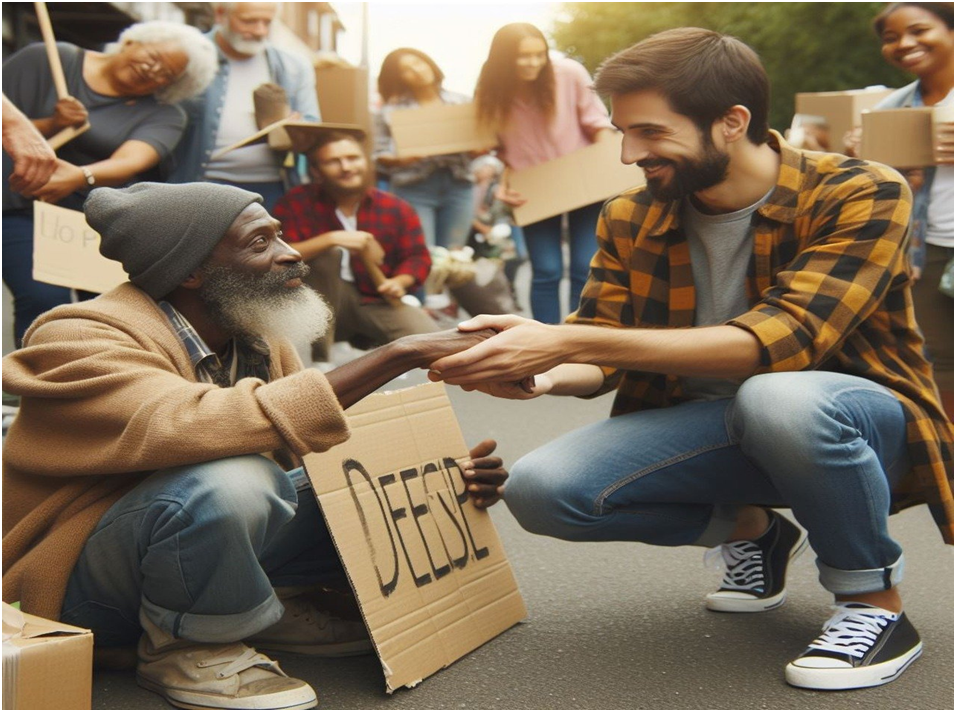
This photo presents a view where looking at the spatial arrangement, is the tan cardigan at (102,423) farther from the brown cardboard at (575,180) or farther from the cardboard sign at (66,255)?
the brown cardboard at (575,180)

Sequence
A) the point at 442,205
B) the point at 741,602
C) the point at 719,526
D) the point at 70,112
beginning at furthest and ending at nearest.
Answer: the point at 442,205 < the point at 70,112 < the point at 741,602 < the point at 719,526

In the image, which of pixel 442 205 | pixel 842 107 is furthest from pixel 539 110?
pixel 842 107

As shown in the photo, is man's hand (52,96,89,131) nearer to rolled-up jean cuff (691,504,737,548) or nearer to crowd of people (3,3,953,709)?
crowd of people (3,3,953,709)

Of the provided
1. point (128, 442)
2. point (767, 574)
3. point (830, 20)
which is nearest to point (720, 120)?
point (767, 574)

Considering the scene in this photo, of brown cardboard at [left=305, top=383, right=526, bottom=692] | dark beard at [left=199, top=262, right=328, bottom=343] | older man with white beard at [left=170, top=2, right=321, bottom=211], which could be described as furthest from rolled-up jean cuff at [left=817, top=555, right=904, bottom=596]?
older man with white beard at [left=170, top=2, right=321, bottom=211]

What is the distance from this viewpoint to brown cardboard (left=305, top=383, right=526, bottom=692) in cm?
299

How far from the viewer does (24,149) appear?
15.0 feet

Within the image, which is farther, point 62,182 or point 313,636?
point 62,182

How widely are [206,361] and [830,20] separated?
2482cm

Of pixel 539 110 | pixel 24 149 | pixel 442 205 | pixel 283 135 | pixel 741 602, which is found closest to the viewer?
pixel 741 602

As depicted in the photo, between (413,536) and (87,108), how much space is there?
2.87m

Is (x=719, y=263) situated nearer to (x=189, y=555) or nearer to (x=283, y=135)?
(x=189, y=555)

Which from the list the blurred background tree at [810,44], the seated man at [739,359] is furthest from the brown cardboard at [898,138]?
the blurred background tree at [810,44]

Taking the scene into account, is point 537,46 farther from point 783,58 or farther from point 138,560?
point 783,58
